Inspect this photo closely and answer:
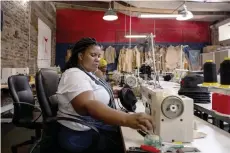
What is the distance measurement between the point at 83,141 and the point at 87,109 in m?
0.38

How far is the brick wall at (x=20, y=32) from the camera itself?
15.1 ft

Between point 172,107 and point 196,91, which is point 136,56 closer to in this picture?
point 196,91

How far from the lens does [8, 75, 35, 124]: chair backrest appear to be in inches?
107

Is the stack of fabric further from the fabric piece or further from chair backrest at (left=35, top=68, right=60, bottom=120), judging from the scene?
chair backrest at (left=35, top=68, right=60, bottom=120)

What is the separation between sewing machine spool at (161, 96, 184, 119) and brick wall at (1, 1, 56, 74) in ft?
12.8

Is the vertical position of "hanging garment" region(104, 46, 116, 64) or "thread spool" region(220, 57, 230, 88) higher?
"hanging garment" region(104, 46, 116, 64)

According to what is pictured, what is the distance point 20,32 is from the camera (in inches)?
211

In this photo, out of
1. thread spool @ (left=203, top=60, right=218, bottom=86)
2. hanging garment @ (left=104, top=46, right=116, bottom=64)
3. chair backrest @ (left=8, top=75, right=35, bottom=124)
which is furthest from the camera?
hanging garment @ (left=104, top=46, right=116, bottom=64)

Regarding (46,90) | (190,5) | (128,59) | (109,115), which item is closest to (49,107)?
(46,90)

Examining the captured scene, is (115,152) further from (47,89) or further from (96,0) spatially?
(96,0)

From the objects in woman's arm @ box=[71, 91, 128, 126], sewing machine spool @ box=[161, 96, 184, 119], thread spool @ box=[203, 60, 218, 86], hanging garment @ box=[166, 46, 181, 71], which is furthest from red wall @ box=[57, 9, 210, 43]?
sewing machine spool @ box=[161, 96, 184, 119]

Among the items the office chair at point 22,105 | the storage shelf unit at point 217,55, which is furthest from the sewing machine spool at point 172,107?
the storage shelf unit at point 217,55

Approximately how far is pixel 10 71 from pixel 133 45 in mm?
4933

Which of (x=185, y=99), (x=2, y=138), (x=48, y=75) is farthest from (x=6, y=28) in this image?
(x=185, y=99)
